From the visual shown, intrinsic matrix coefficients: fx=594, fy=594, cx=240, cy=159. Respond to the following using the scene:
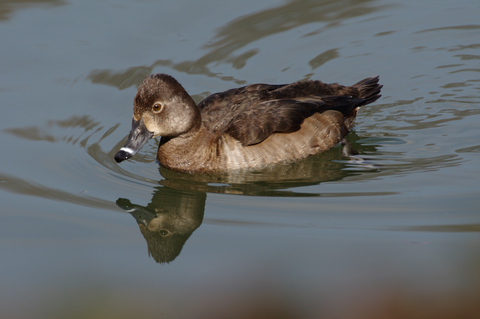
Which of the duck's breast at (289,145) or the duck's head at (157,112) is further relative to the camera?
the duck's breast at (289,145)

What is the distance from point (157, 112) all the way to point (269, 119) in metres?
1.48

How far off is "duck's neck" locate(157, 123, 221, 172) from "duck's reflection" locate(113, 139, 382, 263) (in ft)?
0.41

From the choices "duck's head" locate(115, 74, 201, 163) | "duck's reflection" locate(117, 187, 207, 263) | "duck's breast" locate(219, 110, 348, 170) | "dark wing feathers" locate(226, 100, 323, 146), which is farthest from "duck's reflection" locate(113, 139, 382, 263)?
"duck's head" locate(115, 74, 201, 163)

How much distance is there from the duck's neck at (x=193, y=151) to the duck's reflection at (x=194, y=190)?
126mm

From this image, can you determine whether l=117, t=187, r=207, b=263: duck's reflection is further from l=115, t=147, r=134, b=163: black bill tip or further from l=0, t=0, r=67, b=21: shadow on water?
l=0, t=0, r=67, b=21: shadow on water

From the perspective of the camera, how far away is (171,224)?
673 centimetres

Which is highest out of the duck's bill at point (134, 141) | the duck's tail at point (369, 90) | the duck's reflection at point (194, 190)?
the duck's tail at point (369, 90)

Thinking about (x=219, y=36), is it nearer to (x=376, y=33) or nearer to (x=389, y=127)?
(x=376, y=33)

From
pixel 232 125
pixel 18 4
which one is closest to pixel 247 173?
pixel 232 125

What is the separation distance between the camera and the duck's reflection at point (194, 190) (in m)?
6.38

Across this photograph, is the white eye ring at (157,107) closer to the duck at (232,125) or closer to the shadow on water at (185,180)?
the duck at (232,125)

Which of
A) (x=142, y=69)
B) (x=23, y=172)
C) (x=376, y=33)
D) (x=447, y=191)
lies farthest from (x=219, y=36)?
(x=447, y=191)

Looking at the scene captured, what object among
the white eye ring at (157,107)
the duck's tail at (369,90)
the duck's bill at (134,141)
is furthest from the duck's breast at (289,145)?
the duck's bill at (134,141)

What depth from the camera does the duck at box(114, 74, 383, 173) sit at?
750cm
